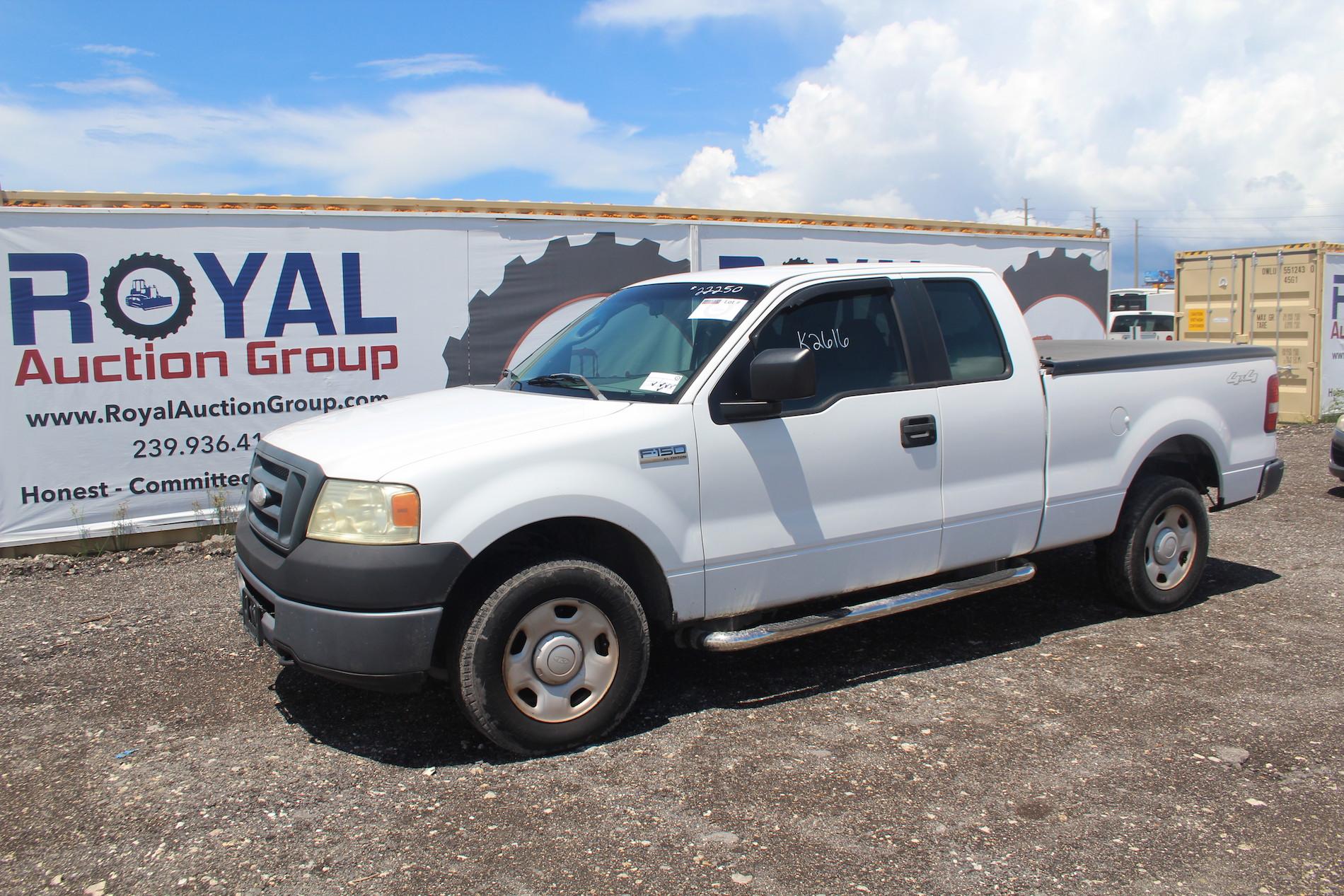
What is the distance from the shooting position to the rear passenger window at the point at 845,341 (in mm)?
4625

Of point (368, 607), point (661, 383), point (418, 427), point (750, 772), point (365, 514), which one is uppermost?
point (661, 383)

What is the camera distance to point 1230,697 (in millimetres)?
4668

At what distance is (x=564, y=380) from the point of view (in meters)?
4.77

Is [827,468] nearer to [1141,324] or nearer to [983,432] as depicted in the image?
[983,432]

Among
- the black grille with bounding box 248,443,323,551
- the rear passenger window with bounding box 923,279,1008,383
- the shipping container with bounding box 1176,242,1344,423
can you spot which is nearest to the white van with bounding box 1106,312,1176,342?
the shipping container with bounding box 1176,242,1344,423

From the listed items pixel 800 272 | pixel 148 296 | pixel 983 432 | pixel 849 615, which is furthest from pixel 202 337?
pixel 983 432

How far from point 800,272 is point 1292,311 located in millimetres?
13566

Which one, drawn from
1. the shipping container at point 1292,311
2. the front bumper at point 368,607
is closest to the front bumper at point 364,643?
the front bumper at point 368,607

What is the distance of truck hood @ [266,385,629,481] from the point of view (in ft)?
12.8

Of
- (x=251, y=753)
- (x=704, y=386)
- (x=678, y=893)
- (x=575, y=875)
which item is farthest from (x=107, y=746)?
(x=704, y=386)

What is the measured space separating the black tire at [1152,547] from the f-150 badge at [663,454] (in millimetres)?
2927

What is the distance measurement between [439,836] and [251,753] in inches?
45.4

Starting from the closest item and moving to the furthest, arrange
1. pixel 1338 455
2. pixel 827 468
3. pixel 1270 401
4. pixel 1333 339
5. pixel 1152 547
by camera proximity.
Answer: pixel 827 468 < pixel 1152 547 < pixel 1270 401 < pixel 1338 455 < pixel 1333 339

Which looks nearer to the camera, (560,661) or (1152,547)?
(560,661)
